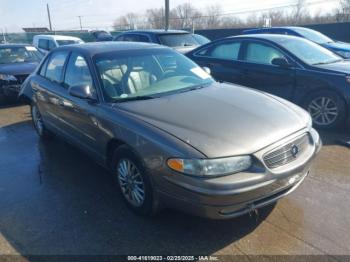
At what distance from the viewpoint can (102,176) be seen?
4129mm

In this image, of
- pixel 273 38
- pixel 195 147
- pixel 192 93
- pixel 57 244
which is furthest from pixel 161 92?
pixel 273 38

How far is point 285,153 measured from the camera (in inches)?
110

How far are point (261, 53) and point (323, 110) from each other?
1606 millimetres

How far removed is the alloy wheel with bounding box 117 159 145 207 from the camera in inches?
122

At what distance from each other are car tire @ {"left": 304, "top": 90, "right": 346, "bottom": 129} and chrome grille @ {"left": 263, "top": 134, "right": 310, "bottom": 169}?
107 inches

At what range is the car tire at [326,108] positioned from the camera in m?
5.34

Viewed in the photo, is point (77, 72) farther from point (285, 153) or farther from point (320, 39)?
point (320, 39)

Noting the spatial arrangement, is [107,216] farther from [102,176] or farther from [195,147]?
[195,147]

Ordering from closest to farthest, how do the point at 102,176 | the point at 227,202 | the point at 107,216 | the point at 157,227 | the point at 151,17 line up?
the point at 227,202 → the point at 157,227 → the point at 107,216 → the point at 102,176 → the point at 151,17

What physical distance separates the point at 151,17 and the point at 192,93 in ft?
194

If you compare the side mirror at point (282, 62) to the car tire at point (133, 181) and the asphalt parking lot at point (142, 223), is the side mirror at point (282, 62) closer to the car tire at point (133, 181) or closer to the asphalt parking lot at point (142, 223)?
the asphalt parking lot at point (142, 223)

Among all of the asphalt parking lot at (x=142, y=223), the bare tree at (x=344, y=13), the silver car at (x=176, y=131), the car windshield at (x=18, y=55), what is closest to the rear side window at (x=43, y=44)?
the car windshield at (x=18, y=55)

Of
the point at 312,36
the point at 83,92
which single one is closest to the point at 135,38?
the point at 312,36

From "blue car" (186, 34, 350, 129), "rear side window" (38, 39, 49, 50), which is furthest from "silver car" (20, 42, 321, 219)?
"rear side window" (38, 39, 49, 50)
